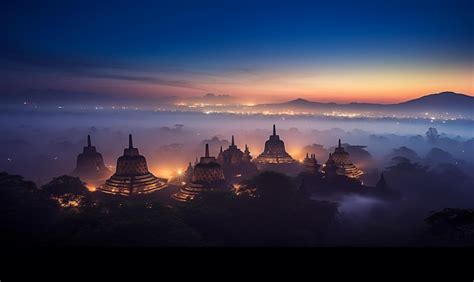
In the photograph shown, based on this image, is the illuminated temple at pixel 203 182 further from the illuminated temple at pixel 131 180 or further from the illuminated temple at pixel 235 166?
the illuminated temple at pixel 235 166

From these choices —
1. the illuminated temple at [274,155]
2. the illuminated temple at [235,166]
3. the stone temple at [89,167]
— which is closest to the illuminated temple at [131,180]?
the stone temple at [89,167]

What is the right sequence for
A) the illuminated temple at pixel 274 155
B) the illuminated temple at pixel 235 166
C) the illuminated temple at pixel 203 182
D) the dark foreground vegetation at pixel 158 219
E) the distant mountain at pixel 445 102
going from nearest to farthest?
the dark foreground vegetation at pixel 158 219 < the illuminated temple at pixel 203 182 < the illuminated temple at pixel 235 166 < the illuminated temple at pixel 274 155 < the distant mountain at pixel 445 102

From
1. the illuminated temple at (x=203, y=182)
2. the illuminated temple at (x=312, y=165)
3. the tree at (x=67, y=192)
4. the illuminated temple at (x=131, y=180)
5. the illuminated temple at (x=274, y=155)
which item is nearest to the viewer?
the tree at (x=67, y=192)

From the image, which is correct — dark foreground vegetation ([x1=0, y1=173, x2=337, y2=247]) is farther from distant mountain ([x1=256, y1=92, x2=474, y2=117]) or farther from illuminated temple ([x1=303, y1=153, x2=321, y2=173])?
distant mountain ([x1=256, y1=92, x2=474, y2=117])

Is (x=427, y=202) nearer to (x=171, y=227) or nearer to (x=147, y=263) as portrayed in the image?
(x=171, y=227)

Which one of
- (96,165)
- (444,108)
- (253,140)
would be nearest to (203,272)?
(96,165)

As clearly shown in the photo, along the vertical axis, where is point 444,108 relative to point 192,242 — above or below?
above

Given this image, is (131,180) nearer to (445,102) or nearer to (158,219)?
(158,219)

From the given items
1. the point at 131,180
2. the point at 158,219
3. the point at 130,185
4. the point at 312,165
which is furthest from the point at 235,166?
the point at 158,219
